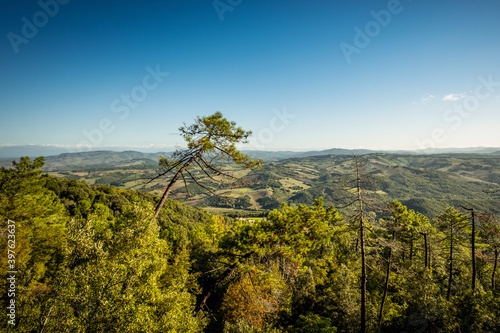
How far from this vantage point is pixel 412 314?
15.5 metres

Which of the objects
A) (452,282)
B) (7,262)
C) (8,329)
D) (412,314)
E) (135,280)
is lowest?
(452,282)

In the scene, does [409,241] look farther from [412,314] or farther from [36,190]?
[36,190]

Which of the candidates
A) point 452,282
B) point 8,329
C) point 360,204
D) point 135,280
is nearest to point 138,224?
point 135,280

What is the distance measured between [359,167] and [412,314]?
12833mm

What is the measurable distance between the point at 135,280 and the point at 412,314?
20040 millimetres

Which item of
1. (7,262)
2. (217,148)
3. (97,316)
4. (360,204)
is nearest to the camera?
(97,316)

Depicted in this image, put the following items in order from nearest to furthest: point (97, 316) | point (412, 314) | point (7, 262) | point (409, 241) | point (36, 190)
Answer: point (97, 316) < point (412, 314) < point (7, 262) < point (36, 190) < point (409, 241)

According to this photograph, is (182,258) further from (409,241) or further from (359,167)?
(409,241)

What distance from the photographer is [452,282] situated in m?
23.4

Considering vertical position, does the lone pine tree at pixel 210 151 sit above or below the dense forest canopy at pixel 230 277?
above

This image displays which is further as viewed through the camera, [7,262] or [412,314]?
[7,262]

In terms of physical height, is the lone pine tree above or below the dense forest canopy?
above

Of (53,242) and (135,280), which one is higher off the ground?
(135,280)

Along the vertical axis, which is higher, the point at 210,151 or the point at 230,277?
the point at 210,151
